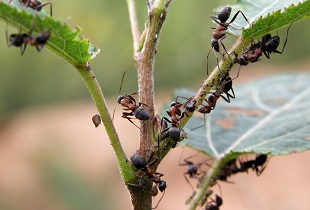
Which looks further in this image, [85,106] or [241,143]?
[85,106]

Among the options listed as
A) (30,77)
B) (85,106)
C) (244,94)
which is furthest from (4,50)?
(244,94)

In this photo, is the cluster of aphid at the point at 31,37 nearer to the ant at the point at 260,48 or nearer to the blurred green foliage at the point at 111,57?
the ant at the point at 260,48

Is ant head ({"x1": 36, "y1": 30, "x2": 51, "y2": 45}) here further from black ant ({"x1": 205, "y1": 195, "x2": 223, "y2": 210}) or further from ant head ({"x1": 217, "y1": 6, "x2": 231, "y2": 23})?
black ant ({"x1": 205, "y1": 195, "x2": 223, "y2": 210})

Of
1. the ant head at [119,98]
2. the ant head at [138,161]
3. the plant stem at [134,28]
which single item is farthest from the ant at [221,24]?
the ant head at [138,161]

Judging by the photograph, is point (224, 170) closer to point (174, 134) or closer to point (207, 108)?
point (207, 108)

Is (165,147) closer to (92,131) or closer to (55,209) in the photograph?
(55,209)

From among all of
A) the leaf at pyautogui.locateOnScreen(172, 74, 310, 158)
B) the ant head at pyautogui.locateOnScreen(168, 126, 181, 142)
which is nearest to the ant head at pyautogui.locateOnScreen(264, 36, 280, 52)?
the leaf at pyautogui.locateOnScreen(172, 74, 310, 158)

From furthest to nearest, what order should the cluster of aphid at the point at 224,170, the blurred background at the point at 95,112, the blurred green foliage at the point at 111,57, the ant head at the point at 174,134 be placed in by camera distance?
the blurred green foliage at the point at 111,57, the blurred background at the point at 95,112, the cluster of aphid at the point at 224,170, the ant head at the point at 174,134
